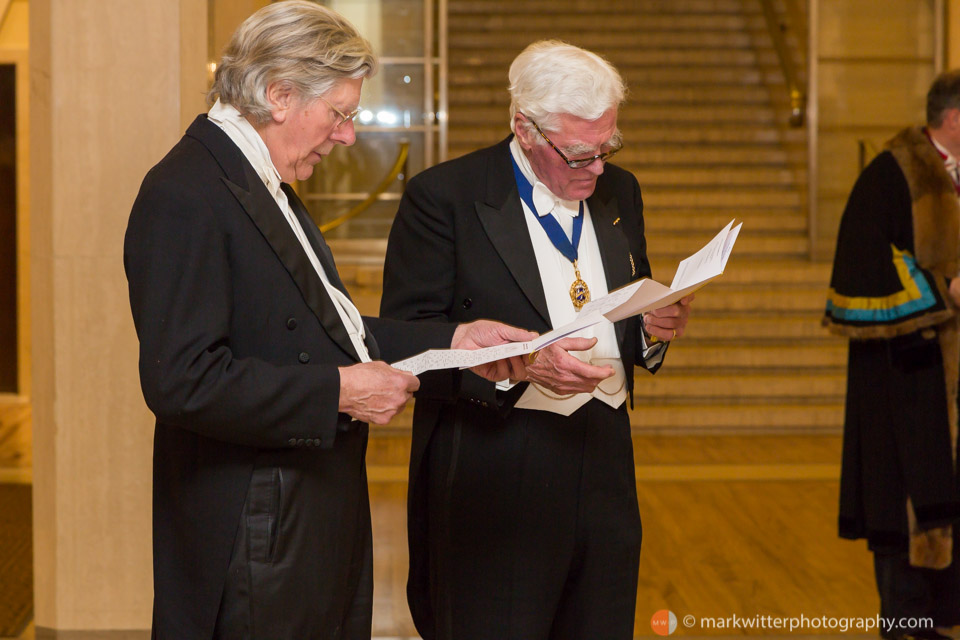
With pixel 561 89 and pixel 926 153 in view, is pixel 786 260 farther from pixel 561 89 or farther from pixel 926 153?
pixel 561 89

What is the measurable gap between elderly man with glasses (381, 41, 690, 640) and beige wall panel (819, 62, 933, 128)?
7969mm

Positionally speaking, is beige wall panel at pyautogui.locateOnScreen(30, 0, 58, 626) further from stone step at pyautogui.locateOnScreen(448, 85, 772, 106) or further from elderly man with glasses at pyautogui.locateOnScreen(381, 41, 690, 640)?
stone step at pyautogui.locateOnScreen(448, 85, 772, 106)

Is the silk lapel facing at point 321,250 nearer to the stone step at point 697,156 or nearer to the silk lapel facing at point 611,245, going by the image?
the silk lapel facing at point 611,245

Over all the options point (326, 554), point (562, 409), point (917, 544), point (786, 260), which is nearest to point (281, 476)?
point (326, 554)

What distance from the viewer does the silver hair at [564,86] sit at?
222cm

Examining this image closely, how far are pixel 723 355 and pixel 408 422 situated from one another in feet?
7.79

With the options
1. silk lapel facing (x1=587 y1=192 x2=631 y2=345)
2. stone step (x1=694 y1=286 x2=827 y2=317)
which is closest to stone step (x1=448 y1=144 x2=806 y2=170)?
stone step (x1=694 y1=286 x2=827 y2=317)

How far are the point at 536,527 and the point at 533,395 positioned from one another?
28 cm

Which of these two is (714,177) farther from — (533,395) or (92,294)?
(533,395)

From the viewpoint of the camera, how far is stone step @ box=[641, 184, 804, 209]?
32.2 feet

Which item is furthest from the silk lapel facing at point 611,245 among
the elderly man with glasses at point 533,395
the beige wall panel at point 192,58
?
the beige wall panel at point 192,58

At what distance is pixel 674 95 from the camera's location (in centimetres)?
1091

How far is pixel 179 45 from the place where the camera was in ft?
11.0

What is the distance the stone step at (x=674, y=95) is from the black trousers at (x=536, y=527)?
8.74 metres
